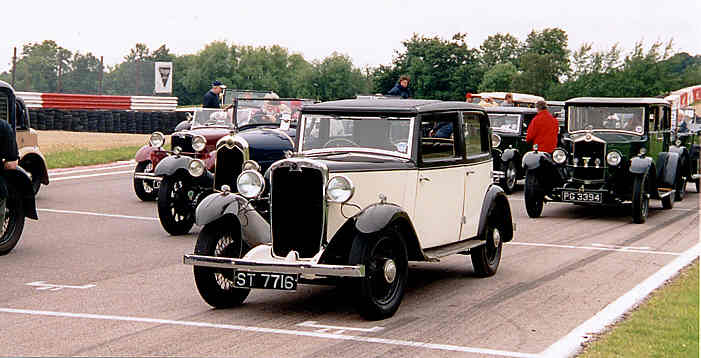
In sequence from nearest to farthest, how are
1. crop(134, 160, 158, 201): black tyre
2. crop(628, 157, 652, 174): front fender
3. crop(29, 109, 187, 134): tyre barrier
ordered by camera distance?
crop(628, 157, 652, 174): front fender → crop(134, 160, 158, 201): black tyre → crop(29, 109, 187, 134): tyre barrier

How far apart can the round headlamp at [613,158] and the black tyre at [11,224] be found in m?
9.59

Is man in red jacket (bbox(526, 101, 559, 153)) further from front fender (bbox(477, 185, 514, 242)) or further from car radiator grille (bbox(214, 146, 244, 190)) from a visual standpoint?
car radiator grille (bbox(214, 146, 244, 190))

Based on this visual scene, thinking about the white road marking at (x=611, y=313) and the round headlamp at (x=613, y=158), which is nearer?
the white road marking at (x=611, y=313)

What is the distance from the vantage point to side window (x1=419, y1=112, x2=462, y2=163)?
866 centimetres

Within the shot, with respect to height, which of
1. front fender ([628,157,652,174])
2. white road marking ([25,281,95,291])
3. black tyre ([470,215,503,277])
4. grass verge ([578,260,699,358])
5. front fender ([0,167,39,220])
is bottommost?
white road marking ([25,281,95,291])

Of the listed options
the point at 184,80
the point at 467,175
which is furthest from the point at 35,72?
the point at 184,80

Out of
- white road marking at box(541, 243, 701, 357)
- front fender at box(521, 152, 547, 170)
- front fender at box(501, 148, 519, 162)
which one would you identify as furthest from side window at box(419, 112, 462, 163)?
front fender at box(501, 148, 519, 162)

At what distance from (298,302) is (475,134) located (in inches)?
108

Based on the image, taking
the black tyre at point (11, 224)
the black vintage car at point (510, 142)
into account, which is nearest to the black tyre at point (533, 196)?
the black vintage car at point (510, 142)

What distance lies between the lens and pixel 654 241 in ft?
43.3

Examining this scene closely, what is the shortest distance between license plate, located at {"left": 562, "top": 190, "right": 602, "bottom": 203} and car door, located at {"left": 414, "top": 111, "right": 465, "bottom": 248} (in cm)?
705

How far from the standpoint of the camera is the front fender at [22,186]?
11.0 m

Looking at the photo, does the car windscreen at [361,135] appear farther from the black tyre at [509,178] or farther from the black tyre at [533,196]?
the black tyre at [509,178]

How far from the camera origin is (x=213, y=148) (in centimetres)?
1611
